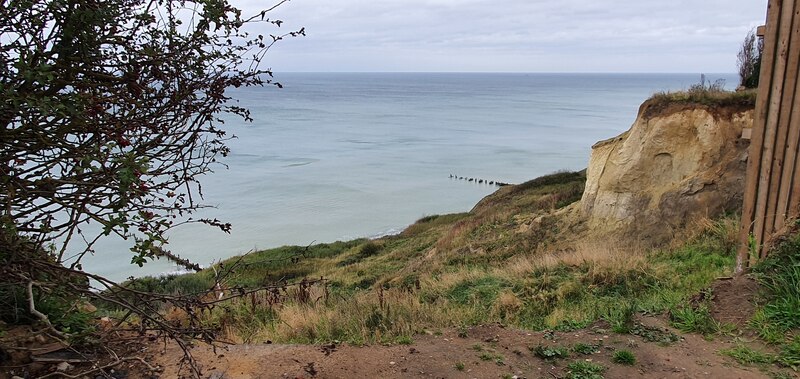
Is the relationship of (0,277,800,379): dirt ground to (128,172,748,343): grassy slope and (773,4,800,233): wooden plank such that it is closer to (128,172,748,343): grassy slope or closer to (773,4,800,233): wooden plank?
(128,172,748,343): grassy slope

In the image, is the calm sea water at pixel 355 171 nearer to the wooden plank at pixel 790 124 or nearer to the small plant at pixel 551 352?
the wooden plank at pixel 790 124

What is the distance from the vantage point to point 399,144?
227 feet

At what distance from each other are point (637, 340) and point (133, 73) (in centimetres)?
516

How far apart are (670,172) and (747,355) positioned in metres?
Result: 9.35

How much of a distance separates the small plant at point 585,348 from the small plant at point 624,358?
0.22 metres

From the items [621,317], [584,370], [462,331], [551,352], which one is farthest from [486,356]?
[621,317]

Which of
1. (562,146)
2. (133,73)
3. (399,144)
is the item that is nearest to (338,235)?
(133,73)

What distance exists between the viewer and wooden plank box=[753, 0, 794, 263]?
6.20 m

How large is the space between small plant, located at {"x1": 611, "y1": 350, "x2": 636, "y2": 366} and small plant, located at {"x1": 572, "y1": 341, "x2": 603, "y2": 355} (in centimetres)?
22

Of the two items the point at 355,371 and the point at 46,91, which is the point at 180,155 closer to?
the point at 46,91

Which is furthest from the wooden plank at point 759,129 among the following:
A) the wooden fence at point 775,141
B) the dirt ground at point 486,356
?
the dirt ground at point 486,356

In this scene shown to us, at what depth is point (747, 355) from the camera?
505cm

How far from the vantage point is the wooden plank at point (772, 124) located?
6195mm

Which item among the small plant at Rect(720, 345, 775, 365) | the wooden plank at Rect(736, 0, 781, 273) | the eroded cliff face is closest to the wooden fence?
the wooden plank at Rect(736, 0, 781, 273)
